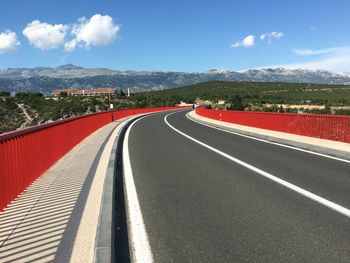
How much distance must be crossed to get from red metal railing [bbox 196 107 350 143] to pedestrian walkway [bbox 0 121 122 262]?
30.2 feet

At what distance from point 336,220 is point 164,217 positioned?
2.29 meters

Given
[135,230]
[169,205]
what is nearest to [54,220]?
[135,230]

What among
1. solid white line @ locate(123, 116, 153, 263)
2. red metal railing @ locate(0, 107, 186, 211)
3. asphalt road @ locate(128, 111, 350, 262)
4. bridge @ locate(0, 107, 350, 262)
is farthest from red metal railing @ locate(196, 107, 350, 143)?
solid white line @ locate(123, 116, 153, 263)

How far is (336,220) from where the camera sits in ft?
20.9

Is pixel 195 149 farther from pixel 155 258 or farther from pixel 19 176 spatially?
pixel 155 258

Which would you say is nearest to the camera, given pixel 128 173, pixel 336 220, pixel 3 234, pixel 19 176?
pixel 3 234

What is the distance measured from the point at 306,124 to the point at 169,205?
516 inches

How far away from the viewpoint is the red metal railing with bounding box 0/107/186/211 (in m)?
7.48

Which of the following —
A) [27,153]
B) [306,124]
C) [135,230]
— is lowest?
[306,124]

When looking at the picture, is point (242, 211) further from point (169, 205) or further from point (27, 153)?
point (27, 153)

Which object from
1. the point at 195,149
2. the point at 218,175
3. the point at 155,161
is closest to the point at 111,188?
the point at 218,175

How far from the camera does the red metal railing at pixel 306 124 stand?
16594 millimetres

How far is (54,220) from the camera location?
6414 mm

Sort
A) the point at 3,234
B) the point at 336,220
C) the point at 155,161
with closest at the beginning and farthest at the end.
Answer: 1. the point at 3,234
2. the point at 336,220
3. the point at 155,161
